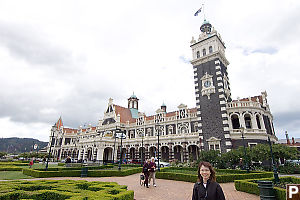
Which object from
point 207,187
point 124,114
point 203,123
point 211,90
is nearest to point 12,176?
point 207,187

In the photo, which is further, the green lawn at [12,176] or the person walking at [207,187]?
the green lawn at [12,176]

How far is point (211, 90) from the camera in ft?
102

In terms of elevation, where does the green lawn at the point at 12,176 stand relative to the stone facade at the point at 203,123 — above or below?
below

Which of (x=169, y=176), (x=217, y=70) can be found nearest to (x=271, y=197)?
(x=169, y=176)

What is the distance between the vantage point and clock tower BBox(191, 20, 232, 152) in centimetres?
2845

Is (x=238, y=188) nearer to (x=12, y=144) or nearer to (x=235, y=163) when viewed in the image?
(x=235, y=163)

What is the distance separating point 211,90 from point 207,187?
2935cm

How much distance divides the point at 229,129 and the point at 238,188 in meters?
17.9

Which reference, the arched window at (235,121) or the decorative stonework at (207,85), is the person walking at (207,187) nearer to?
the decorative stonework at (207,85)

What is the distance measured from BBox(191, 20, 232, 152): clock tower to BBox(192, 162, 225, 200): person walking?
26.3 metres

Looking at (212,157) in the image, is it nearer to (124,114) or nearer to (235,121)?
(235,121)

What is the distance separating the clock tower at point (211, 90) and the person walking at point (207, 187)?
26.3 m

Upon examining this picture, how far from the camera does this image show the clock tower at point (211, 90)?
2845 centimetres

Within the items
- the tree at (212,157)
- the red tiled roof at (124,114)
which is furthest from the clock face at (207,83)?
the red tiled roof at (124,114)
